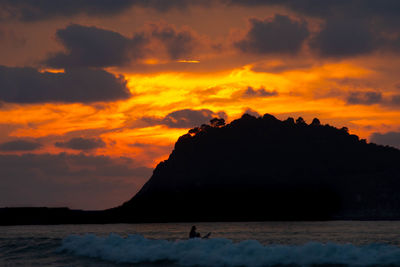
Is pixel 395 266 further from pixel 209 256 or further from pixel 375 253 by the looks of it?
pixel 209 256

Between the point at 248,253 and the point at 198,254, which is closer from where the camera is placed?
the point at 248,253

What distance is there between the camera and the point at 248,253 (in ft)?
102

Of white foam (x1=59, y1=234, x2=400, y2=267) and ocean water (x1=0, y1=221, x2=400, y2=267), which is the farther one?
ocean water (x1=0, y1=221, x2=400, y2=267)

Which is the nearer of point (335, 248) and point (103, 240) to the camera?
point (335, 248)

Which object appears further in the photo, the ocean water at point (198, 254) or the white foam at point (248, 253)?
the ocean water at point (198, 254)

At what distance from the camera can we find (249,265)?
29938mm

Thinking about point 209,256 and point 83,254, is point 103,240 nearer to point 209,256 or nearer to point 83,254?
point 83,254

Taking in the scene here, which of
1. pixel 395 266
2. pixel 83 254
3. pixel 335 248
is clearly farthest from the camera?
pixel 83 254

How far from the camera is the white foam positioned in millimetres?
28984

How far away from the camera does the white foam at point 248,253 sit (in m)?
29.0

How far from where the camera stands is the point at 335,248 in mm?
29906

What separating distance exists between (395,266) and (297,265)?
4.81m

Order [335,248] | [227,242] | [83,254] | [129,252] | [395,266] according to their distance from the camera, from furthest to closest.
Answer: [83,254], [129,252], [227,242], [335,248], [395,266]

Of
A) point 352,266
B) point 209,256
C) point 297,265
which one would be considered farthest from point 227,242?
point 352,266
